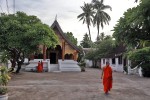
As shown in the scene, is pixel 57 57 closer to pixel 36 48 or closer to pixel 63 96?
pixel 36 48

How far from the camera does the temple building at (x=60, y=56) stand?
1534 inches

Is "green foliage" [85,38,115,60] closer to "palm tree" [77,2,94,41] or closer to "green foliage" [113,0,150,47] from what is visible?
"palm tree" [77,2,94,41]

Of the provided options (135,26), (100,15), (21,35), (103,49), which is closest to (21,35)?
(21,35)

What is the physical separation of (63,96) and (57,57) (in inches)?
1216

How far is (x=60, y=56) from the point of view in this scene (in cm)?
4400

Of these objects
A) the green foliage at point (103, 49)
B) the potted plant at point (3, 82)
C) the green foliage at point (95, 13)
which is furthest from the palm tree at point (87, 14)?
the potted plant at point (3, 82)

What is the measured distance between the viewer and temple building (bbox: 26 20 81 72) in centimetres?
3897

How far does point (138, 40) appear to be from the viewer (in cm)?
561

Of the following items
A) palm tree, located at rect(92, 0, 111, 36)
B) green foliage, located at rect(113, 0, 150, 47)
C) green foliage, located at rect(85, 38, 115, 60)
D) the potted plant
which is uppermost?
palm tree, located at rect(92, 0, 111, 36)

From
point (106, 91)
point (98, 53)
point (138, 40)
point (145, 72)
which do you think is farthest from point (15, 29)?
point (98, 53)

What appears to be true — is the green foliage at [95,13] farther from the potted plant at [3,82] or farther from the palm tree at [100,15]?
the potted plant at [3,82]

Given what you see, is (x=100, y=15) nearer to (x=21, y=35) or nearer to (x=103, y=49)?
(x=103, y=49)

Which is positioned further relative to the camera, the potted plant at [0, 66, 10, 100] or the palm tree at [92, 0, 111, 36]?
the palm tree at [92, 0, 111, 36]

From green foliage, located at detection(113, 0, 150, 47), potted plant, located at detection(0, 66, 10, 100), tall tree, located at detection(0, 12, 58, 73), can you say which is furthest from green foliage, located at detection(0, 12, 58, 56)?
green foliage, located at detection(113, 0, 150, 47)
